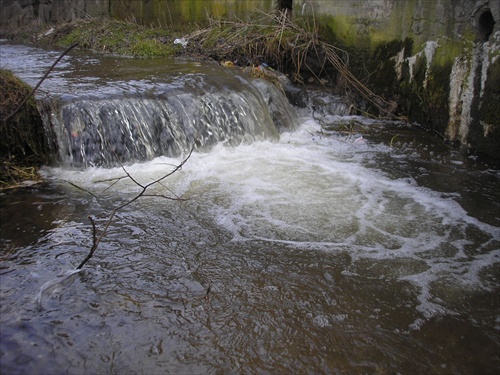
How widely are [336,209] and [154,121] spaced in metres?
2.50

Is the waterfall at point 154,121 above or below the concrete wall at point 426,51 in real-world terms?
below

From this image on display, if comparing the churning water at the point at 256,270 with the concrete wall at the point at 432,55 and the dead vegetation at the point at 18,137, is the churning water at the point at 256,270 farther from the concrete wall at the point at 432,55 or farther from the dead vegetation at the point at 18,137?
the concrete wall at the point at 432,55

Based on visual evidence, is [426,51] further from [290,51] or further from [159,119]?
[159,119]

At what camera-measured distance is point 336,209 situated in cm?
399

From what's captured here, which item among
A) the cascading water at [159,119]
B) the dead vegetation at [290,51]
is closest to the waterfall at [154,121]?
the cascading water at [159,119]

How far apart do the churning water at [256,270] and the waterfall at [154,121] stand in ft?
0.54

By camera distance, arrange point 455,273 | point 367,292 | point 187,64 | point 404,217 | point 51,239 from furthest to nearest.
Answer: point 187,64 → point 404,217 → point 51,239 → point 455,273 → point 367,292

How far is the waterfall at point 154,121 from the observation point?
486cm

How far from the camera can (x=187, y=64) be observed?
7.75m

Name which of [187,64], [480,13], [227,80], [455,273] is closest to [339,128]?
[227,80]

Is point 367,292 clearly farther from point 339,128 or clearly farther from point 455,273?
point 339,128

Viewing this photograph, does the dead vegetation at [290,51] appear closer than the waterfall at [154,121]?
No

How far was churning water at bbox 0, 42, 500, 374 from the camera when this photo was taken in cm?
232

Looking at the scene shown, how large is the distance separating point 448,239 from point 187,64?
219 inches
